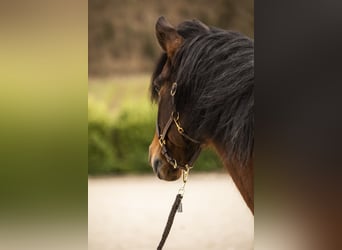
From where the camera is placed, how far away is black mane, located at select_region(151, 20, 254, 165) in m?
2.03

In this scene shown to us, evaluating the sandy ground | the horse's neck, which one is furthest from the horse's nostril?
the sandy ground

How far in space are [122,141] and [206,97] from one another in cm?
187

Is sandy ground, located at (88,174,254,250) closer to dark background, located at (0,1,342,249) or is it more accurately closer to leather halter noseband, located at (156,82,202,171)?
leather halter noseband, located at (156,82,202,171)

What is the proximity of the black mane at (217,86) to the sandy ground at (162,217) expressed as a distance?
0.93 metres

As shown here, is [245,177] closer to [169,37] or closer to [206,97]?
[206,97]

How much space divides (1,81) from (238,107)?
0.82 m

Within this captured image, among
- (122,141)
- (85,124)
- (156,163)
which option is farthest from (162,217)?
(85,124)

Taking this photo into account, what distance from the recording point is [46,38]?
5.79 feet

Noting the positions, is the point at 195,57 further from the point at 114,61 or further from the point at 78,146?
the point at 114,61

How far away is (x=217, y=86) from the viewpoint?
2.12 meters

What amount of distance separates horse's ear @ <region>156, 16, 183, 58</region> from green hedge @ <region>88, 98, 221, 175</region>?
105 centimetres

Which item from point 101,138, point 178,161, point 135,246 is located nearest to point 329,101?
point 178,161

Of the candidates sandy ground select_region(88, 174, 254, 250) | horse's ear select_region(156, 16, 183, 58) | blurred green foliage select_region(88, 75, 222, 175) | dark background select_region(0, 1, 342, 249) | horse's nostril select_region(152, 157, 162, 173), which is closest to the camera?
dark background select_region(0, 1, 342, 249)

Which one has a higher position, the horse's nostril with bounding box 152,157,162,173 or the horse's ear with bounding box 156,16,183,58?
the horse's ear with bounding box 156,16,183,58
